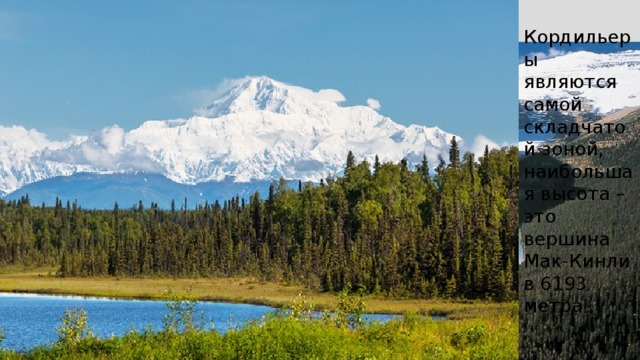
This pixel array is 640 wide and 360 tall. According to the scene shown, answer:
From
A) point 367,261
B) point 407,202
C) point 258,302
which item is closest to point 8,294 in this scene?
point 258,302

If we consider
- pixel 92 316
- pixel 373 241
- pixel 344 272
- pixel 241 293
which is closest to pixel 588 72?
pixel 92 316

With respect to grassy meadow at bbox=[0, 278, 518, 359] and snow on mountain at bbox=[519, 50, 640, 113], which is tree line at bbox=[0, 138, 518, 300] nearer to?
grassy meadow at bbox=[0, 278, 518, 359]

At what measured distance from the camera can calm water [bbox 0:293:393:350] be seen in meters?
61.3

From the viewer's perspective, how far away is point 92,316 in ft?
265

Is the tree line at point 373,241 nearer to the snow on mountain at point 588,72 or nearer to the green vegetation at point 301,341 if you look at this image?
the green vegetation at point 301,341

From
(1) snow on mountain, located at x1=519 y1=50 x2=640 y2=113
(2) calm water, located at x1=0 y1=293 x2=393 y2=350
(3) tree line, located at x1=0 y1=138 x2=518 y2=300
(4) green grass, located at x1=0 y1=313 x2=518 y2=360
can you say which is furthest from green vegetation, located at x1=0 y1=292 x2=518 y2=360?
(3) tree line, located at x1=0 y1=138 x2=518 y2=300

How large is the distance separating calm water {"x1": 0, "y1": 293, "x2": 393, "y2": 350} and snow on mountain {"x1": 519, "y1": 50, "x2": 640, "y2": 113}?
28.0m

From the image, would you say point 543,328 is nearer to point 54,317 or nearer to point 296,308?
point 296,308

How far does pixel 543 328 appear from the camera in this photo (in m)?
24.7

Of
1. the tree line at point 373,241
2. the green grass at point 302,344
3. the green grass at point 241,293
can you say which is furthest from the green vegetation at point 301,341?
the tree line at point 373,241

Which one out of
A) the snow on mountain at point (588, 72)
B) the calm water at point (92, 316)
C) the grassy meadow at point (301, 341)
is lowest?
the calm water at point (92, 316)

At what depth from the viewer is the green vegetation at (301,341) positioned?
85.1ft

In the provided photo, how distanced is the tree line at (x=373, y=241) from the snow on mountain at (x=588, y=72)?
214ft

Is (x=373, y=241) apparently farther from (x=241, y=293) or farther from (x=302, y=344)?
(x=302, y=344)
